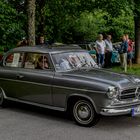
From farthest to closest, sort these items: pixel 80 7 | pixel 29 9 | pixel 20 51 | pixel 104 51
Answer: pixel 80 7
pixel 104 51
pixel 29 9
pixel 20 51

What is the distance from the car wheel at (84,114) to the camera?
27.2ft

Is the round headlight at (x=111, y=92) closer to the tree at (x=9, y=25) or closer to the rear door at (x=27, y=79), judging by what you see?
the rear door at (x=27, y=79)

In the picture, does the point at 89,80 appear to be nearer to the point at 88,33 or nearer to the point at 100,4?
the point at 100,4

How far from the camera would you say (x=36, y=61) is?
9.56 meters

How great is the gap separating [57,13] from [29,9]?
436 inches

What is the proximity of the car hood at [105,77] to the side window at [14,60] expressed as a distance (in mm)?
1612

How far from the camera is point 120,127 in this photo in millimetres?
8375

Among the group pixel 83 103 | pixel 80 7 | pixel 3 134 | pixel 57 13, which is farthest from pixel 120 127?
pixel 57 13

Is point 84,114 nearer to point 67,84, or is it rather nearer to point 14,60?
point 67,84

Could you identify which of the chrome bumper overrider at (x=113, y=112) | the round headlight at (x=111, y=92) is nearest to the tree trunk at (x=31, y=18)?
the round headlight at (x=111, y=92)

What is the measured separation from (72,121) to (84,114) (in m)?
0.57

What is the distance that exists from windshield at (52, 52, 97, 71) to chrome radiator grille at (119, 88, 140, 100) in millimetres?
1491

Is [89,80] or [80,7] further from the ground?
[80,7]

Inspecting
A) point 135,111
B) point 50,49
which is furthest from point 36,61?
point 135,111
